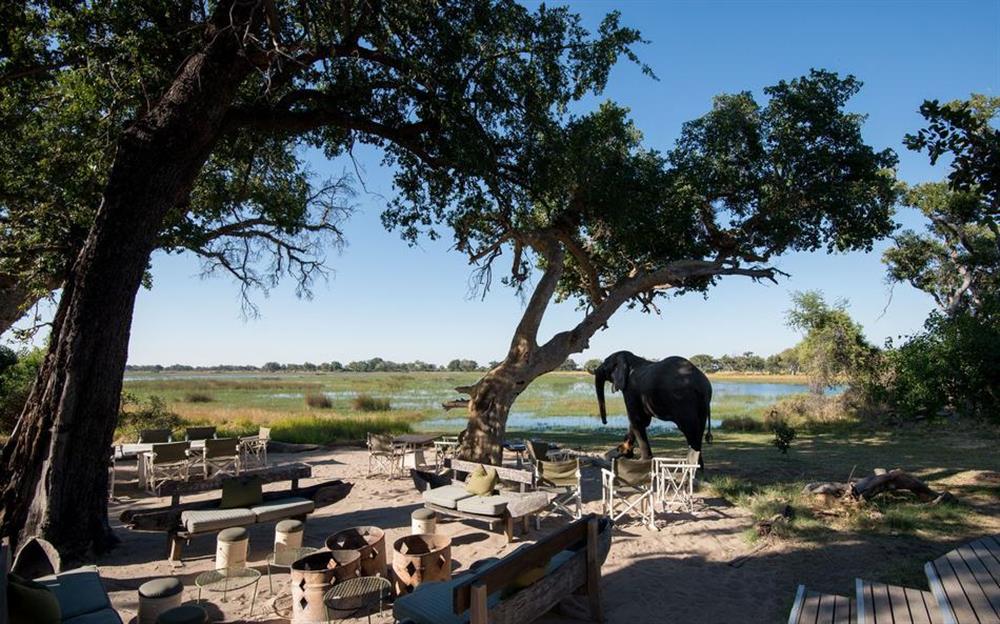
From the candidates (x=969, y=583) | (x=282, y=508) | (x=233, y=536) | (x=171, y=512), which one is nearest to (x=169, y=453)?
(x=171, y=512)

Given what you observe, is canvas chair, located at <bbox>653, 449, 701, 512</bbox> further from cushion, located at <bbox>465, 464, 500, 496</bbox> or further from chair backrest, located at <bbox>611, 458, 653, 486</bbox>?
cushion, located at <bbox>465, 464, 500, 496</bbox>

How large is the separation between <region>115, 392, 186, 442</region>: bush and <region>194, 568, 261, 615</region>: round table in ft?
45.8

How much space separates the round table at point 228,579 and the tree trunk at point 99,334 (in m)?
2.42

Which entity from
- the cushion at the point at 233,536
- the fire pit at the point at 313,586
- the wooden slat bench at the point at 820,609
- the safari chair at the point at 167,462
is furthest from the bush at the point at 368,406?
the wooden slat bench at the point at 820,609

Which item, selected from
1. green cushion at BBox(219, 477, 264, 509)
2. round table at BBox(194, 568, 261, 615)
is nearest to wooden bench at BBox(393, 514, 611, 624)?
round table at BBox(194, 568, 261, 615)

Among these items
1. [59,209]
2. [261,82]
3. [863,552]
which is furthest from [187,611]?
[59,209]

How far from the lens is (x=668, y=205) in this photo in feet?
44.3

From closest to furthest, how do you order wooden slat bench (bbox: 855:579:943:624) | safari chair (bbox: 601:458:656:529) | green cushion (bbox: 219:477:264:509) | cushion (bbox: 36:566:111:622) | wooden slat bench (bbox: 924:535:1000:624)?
wooden slat bench (bbox: 924:535:1000:624) → wooden slat bench (bbox: 855:579:943:624) → cushion (bbox: 36:566:111:622) → green cushion (bbox: 219:477:264:509) → safari chair (bbox: 601:458:656:529)

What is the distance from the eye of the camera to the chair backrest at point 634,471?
8.34m

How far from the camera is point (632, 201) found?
12047mm

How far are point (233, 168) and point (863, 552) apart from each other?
46.6 feet

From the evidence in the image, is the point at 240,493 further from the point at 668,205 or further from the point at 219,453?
the point at 668,205

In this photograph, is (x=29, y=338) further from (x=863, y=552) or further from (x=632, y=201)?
(x=863, y=552)

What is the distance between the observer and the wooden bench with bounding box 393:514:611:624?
3.66 m
